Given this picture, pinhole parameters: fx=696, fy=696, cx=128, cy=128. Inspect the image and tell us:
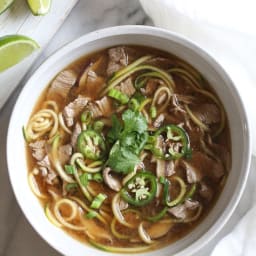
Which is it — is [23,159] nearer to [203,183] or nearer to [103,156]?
Result: [103,156]

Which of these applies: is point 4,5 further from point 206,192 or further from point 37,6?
point 206,192

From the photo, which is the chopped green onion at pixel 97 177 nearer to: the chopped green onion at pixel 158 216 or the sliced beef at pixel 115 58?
the chopped green onion at pixel 158 216

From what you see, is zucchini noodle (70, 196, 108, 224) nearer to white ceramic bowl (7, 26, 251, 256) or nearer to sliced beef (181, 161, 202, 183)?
white ceramic bowl (7, 26, 251, 256)

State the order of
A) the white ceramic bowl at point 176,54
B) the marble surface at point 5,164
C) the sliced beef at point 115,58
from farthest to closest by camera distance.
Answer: the marble surface at point 5,164, the sliced beef at point 115,58, the white ceramic bowl at point 176,54

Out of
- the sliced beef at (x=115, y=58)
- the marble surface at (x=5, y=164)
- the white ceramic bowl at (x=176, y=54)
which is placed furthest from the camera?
the marble surface at (x=5, y=164)

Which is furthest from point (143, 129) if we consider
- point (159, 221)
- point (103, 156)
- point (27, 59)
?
point (27, 59)

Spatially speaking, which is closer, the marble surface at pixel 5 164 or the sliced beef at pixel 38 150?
the sliced beef at pixel 38 150

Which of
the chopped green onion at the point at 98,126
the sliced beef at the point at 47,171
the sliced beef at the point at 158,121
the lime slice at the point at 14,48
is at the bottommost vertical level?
the sliced beef at the point at 47,171

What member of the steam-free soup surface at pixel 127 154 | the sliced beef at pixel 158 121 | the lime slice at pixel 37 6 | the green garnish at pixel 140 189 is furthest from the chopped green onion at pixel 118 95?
the lime slice at pixel 37 6
